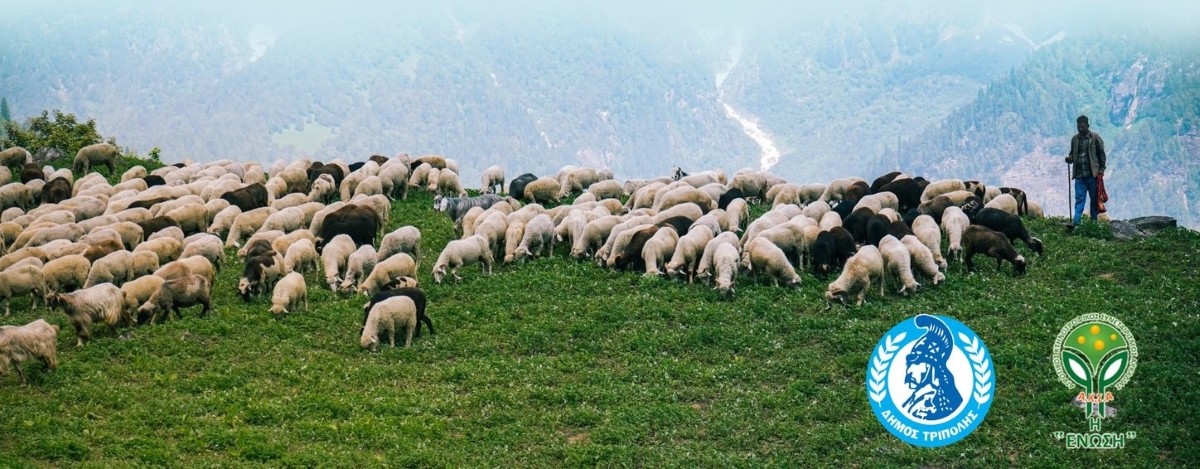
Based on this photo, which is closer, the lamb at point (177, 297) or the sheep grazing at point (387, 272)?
the lamb at point (177, 297)

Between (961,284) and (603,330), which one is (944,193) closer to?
(961,284)

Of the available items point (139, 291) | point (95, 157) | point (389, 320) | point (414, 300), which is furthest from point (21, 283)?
point (95, 157)

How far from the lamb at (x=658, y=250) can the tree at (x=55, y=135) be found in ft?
89.5

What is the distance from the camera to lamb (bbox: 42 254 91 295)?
24.0 metres

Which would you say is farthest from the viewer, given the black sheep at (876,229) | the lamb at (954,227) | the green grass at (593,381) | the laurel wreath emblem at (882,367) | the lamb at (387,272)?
the lamb at (954,227)

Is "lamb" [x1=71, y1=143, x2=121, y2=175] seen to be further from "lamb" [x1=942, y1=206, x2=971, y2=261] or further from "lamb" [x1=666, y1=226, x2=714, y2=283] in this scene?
"lamb" [x1=942, y1=206, x2=971, y2=261]

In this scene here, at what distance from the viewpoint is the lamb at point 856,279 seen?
22906 mm

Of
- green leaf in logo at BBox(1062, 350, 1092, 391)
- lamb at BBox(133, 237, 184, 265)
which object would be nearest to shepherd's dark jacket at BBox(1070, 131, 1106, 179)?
green leaf in logo at BBox(1062, 350, 1092, 391)

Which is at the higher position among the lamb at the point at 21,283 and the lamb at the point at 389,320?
the lamb at the point at 21,283

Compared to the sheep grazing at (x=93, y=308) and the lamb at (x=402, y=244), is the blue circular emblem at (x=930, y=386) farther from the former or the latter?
the sheep grazing at (x=93, y=308)

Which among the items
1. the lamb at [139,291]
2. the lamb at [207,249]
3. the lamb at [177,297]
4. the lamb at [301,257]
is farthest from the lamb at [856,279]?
the lamb at [207,249]

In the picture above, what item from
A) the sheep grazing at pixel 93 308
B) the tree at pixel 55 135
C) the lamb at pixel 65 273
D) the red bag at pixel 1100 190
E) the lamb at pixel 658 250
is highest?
the tree at pixel 55 135

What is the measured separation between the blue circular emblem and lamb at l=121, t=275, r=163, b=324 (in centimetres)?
1351

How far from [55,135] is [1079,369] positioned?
Result: 132 feet
